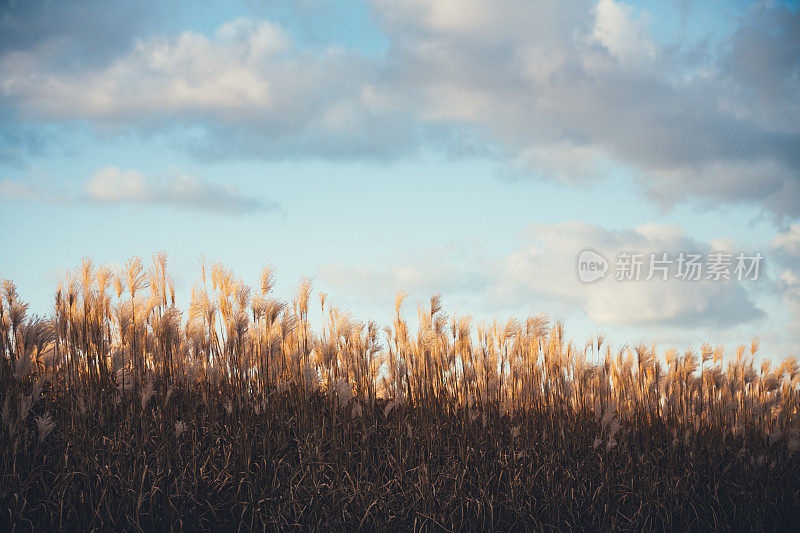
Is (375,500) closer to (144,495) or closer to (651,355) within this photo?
(144,495)

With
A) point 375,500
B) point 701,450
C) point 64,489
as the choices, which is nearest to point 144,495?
point 64,489

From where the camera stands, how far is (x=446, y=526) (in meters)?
4.39

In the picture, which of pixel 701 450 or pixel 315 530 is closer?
pixel 315 530

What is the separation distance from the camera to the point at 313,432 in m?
4.60

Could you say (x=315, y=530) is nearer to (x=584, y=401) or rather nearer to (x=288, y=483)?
(x=288, y=483)

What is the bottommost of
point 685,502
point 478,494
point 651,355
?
point 685,502

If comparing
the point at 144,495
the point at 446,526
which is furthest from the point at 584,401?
the point at 144,495

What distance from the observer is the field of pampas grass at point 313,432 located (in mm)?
4016

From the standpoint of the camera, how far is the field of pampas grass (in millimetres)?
4016

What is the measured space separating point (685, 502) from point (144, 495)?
4371mm

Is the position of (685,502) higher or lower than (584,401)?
lower

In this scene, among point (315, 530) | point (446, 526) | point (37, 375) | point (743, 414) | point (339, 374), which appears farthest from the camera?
point (743, 414)

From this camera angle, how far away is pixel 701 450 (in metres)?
6.24

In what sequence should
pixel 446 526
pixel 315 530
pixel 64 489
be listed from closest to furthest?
pixel 64 489 → pixel 315 530 → pixel 446 526
